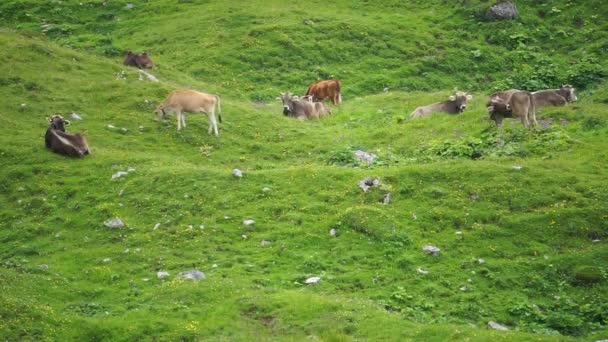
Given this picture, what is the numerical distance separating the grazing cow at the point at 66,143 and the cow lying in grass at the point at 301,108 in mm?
10639

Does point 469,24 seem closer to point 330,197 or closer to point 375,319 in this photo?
point 330,197

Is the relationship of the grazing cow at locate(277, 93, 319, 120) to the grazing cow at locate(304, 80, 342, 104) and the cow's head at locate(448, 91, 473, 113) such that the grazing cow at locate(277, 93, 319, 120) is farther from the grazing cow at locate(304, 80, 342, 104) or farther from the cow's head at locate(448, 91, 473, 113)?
the cow's head at locate(448, 91, 473, 113)

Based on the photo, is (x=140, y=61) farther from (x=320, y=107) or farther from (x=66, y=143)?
(x=66, y=143)

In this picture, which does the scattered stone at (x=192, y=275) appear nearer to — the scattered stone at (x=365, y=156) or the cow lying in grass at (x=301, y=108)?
the scattered stone at (x=365, y=156)

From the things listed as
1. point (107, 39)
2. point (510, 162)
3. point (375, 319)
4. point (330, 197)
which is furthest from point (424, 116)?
point (107, 39)

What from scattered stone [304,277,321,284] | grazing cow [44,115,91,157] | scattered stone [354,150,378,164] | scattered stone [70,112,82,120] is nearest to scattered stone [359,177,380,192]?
scattered stone [354,150,378,164]

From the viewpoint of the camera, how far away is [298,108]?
113 feet

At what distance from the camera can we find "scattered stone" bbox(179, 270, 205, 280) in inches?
758

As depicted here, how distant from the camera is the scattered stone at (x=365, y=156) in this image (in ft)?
87.5

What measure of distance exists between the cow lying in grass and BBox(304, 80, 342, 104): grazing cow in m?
2.21

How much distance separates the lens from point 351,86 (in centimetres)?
4000

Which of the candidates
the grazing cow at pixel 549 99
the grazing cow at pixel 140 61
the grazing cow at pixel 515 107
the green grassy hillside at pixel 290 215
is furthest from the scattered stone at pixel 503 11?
the grazing cow at pixel 140 61

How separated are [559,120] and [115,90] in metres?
18.4

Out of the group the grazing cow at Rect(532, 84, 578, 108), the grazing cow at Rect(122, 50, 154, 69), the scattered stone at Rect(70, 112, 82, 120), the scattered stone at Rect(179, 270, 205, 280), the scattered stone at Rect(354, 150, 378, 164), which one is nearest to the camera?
the scattered stone at Rect(179, 270, 205, 280)
